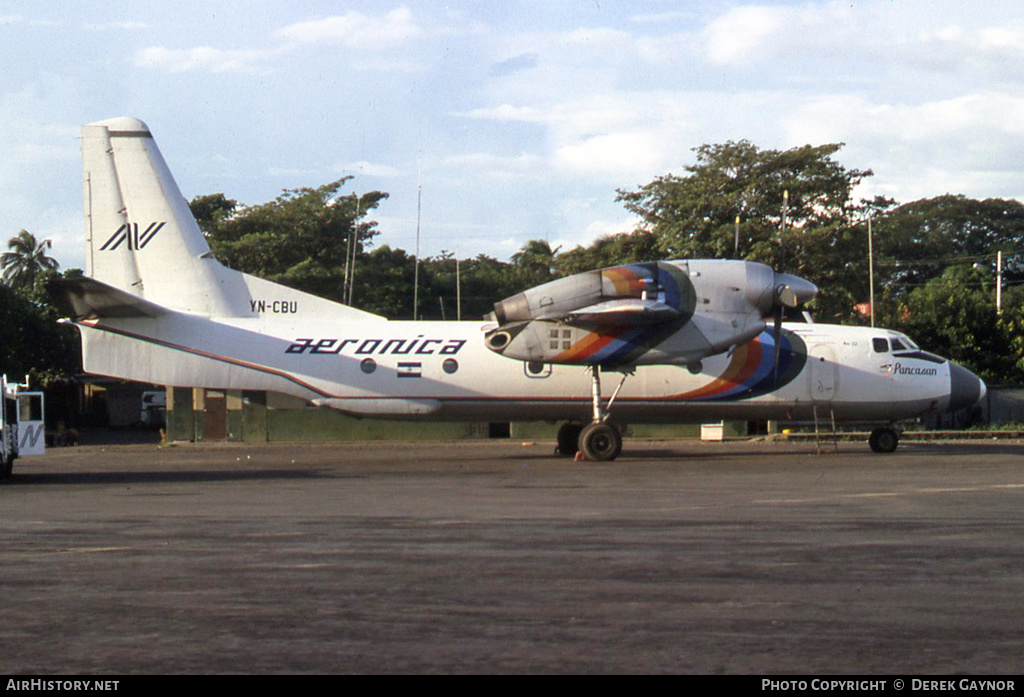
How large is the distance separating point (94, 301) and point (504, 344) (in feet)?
29.0

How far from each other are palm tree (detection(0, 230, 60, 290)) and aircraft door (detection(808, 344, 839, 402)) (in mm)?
70837

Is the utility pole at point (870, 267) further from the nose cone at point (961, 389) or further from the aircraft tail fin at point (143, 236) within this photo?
the aircraft tail fin at point (143, 236)

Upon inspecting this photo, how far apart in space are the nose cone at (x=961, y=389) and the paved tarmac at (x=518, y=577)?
8.90 metres

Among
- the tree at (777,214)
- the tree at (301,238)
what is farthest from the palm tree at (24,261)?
the tree at (777,214)

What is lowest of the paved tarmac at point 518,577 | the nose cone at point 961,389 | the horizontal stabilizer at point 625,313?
the paved tarmac at point 518,577

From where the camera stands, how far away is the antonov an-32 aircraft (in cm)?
2345

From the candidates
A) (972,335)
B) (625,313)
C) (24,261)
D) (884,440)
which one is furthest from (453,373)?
(24,261)

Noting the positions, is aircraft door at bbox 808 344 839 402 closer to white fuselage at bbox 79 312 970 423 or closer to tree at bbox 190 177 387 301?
white fuselage at bbox 79 312 970 423

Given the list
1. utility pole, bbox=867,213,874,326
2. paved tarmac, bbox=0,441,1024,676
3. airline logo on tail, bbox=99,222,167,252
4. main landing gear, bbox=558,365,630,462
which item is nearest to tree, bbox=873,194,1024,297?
utility pole, bbox=867,213,874,326

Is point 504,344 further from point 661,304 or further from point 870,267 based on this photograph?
point 870,267

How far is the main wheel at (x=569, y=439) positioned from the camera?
26.9 meters

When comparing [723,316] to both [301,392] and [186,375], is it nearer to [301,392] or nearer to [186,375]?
[301,392]

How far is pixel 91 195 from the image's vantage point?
1019 inches
